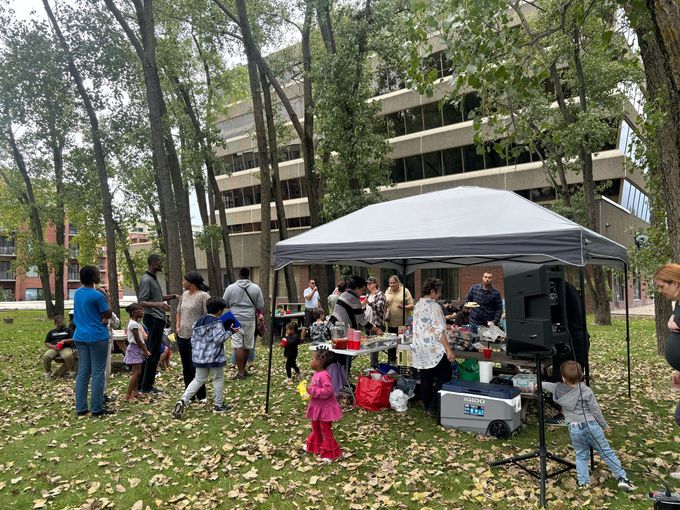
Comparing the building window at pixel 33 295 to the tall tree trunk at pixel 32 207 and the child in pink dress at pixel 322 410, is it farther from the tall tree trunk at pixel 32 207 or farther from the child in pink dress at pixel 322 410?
the child in pink dress at pixel 322 410

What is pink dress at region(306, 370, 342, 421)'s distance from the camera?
5.20 metres

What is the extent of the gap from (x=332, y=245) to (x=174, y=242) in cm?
628

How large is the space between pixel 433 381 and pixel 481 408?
91cm

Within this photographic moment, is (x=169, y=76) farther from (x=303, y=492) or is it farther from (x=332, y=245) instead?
(x=303, y=492)

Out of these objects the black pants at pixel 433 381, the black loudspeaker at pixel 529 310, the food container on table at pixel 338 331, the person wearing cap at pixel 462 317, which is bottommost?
the black pants at pixel 433 381

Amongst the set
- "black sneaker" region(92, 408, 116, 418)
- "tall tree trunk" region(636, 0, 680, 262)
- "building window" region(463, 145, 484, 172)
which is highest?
"building window" region(463, 145, 484, 172)

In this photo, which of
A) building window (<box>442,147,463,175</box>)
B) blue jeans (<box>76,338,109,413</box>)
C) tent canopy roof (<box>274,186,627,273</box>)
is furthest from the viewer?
building window (<box>442,147,463,175</box>)

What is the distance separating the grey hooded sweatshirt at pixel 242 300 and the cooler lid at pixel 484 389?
4.12 meters

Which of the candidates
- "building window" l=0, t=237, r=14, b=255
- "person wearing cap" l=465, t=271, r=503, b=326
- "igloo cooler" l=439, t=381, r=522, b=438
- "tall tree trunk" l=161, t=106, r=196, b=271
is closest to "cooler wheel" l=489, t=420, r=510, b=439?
"igloo cooler" l=439, t=381, r=522, b=438

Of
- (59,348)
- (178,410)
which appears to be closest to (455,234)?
(178,410)

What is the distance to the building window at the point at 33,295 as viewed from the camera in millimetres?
73188

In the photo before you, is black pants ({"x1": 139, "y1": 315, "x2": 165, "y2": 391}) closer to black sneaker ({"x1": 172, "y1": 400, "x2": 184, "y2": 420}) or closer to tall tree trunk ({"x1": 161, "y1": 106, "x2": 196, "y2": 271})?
black sneaker ({"x1": 172, "y1": 400, "x2": 184, "y2": 420})

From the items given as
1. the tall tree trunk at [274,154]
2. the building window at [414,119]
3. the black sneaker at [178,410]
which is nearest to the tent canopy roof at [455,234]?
the black sneaker at [178,410]

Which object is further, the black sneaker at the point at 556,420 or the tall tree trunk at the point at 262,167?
the tall tree trunk at the point at 262,167
